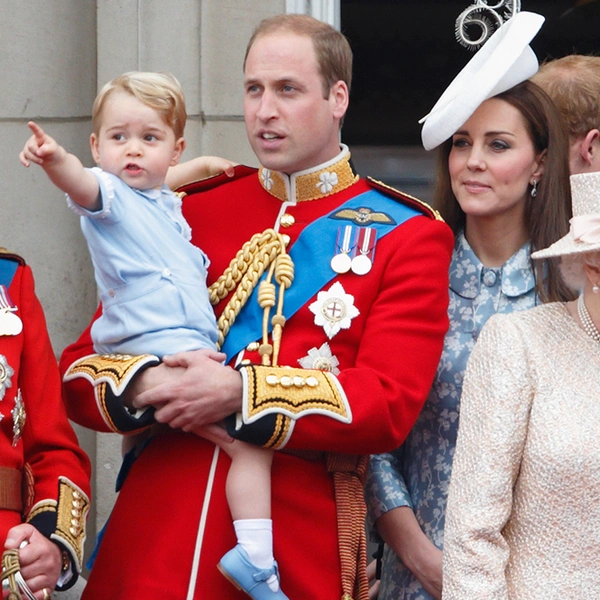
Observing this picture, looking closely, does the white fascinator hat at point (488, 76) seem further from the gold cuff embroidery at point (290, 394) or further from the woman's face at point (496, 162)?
the gold cuff embroidery at point (290, 394)

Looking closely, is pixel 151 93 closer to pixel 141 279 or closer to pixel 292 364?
pixel 141 279

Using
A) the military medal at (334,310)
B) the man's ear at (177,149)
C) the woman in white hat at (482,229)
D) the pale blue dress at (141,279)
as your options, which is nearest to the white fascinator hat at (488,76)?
the woman in white hat at (482,229)

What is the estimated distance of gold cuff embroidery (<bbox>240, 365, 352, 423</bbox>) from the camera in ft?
9.65

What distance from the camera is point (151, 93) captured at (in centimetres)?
314

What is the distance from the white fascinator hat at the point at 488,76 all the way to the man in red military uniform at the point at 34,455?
1.10m

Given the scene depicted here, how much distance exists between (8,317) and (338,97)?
961 millimetres

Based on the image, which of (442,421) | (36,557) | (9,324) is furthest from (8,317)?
(442,421)

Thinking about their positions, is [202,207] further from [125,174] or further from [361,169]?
[361,169]

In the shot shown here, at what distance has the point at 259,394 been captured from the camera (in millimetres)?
2953

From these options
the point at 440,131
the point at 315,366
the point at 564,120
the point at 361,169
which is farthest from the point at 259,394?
the point at 361,169

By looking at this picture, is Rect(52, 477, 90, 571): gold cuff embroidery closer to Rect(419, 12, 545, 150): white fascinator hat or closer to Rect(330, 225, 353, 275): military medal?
Rect(330, 225, 353, 275): military medal

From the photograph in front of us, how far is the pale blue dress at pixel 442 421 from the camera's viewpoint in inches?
133

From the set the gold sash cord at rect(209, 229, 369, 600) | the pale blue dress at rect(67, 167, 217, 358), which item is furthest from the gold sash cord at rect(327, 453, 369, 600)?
the pale blue dress at rect(67, 167, 217, 358)

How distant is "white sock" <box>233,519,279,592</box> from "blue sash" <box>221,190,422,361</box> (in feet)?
1.42
